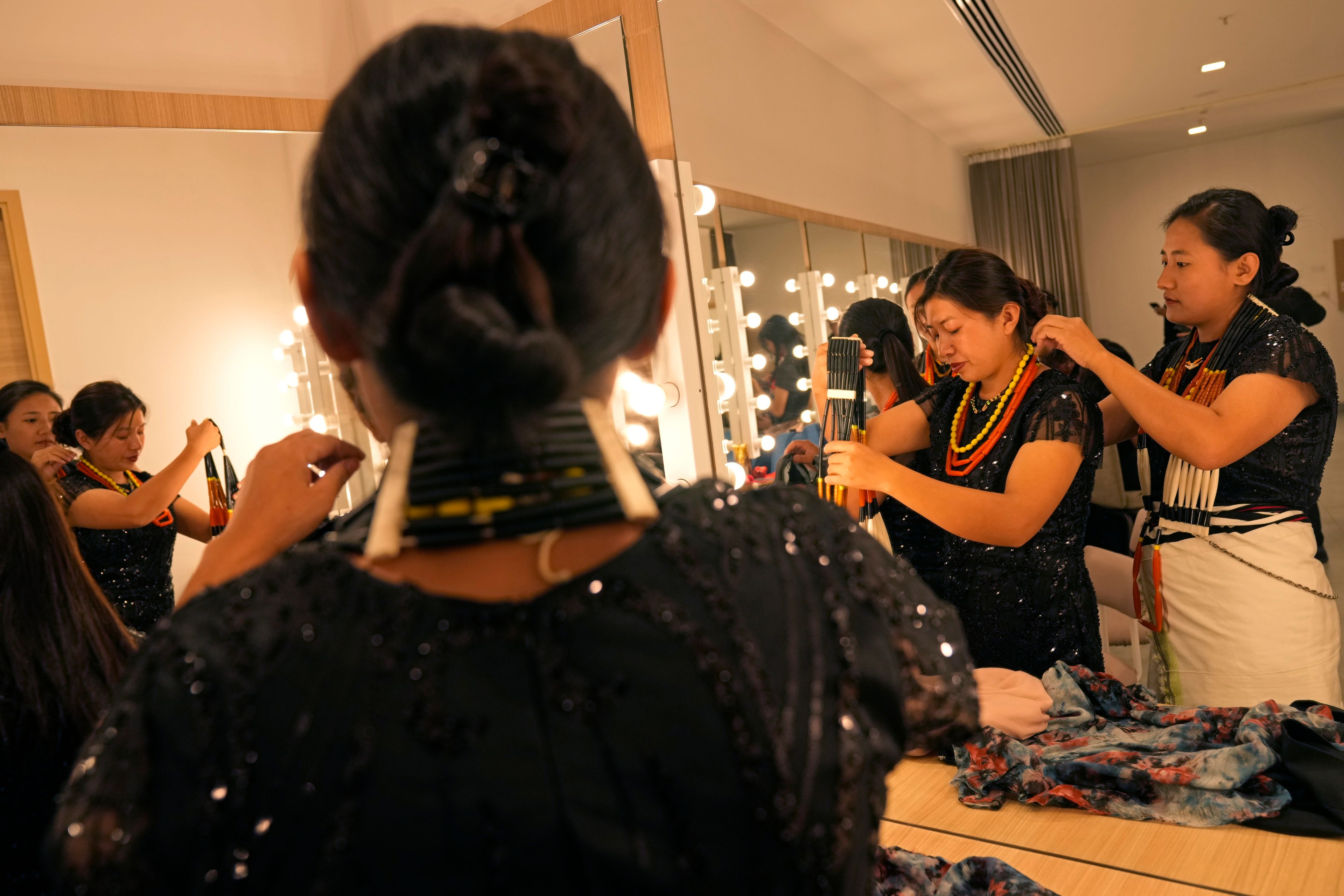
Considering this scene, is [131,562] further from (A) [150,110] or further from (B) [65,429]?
(A) [150,110]

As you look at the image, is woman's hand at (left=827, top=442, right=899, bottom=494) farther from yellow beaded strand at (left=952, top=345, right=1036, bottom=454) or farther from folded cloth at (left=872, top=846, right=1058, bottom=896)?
folded cloth at (left=872, top=846, right=1058, bottom=896)

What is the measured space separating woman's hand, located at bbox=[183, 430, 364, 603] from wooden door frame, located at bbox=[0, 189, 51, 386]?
161 cm

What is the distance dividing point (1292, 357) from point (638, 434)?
1.33m

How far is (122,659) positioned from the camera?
1.11m

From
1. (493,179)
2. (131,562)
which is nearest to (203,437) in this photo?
(131,562)

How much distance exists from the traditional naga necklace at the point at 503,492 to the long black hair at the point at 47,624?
851 mm

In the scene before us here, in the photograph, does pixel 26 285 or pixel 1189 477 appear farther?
pixel 26 285

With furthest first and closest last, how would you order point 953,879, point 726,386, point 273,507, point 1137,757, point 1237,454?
point 726,386, point 1237,454, point 1137,757, point 953,879, point 273,507

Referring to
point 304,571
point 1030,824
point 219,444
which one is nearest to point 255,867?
Result: point 304,571

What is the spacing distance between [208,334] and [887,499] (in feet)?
5.43

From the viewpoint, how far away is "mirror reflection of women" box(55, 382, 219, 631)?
6.28 feet

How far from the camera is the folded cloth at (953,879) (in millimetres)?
967

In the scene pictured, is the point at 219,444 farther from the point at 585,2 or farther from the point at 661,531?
the point at 661,531

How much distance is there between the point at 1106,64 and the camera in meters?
1.50
